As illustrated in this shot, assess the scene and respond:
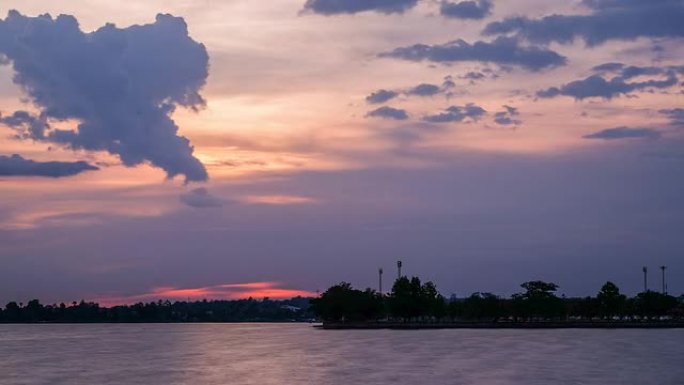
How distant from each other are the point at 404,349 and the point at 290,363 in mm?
29517

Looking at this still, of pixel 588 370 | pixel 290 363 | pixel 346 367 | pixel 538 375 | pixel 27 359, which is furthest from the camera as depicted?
pixel 27 359

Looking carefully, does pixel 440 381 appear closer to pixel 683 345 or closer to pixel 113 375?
pixel 113 375

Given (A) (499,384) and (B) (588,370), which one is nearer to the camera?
(A) (499,384)

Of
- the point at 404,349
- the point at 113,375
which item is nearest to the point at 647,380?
the point at 113,375

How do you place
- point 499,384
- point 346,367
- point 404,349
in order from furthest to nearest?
point 404,349, point 346,367, point 499,384

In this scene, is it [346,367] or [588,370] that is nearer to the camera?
[588,370]

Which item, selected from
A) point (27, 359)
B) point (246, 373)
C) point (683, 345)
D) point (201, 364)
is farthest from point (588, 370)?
point (27, 359)

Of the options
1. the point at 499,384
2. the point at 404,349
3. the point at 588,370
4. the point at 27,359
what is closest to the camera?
the point at 499,384

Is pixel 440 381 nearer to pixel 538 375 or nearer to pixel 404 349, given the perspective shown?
pixel 538 375

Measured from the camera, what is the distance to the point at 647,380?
79000mm

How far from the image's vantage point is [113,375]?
291 feet

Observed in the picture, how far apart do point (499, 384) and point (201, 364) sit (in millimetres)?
40374

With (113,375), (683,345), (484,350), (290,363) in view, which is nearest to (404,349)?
(484,350)

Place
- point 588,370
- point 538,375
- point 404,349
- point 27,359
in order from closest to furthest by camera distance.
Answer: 1. point 538,375
2. point 588,370
3. point 27,359
4. point 404,349
